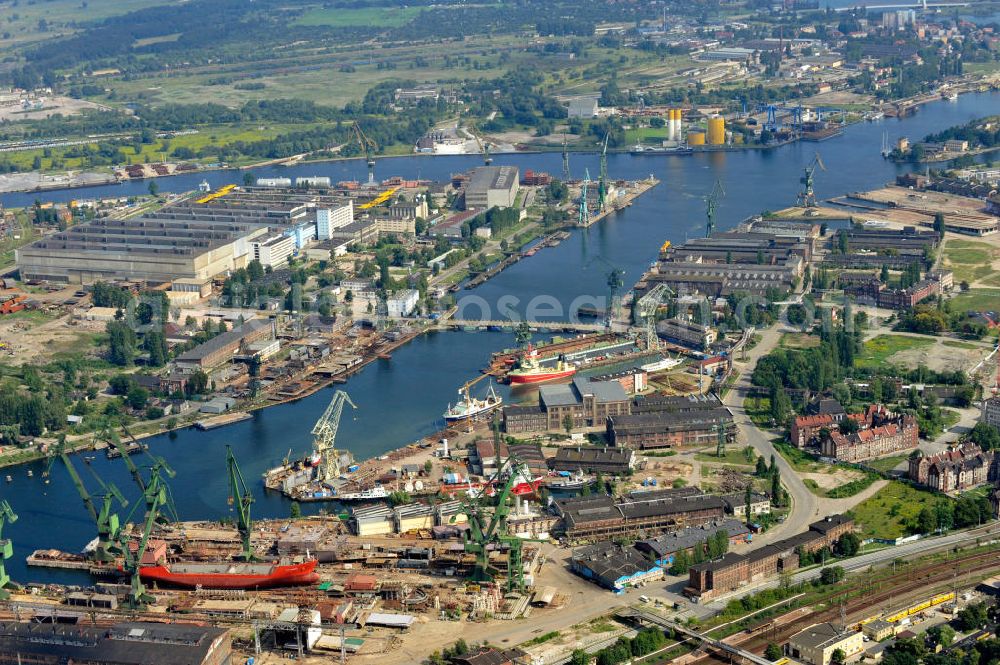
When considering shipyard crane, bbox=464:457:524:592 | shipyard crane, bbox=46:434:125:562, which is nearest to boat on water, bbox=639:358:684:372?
shipyard crane, bbox=464:457:524:592

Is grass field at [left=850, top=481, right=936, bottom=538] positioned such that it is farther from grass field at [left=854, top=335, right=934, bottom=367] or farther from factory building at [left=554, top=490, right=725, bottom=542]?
grass field at [left=854, top=335, right=934, bottom=367]

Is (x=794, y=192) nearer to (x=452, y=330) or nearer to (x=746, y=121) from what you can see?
(x=746, y=121)

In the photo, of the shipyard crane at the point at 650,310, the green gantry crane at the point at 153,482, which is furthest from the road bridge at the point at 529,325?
the green gantry crane at the point at 153,482

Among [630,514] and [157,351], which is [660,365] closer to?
[630,514]

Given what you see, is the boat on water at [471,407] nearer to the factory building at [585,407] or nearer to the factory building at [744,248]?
the factory building at [585,407]

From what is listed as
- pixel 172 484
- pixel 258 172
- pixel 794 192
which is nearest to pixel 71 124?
pixel 258 172

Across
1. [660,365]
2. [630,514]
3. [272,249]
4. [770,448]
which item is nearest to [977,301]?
[660,365]
